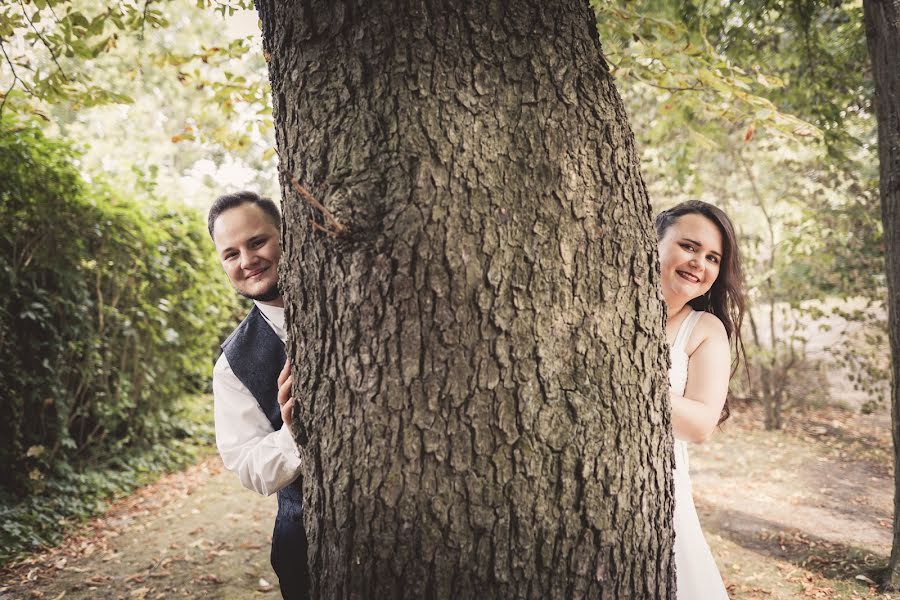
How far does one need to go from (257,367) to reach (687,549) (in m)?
1.94

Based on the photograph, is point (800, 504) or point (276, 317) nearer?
point (276, 317)

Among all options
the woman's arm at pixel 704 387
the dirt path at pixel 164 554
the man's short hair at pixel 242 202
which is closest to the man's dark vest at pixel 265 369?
the man's short hair at pixel 242 202

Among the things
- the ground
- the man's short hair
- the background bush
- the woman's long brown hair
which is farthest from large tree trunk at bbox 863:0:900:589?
the background bush

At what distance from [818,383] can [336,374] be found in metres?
9.88

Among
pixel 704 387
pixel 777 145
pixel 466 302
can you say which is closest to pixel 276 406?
pixel 466 302

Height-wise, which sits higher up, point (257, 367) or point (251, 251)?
point (251, 251)

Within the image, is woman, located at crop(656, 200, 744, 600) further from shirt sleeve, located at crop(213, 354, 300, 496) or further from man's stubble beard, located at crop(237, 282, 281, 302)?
man's stubble beard, located at crop(237, 282, 281, 302)

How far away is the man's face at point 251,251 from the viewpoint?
86.3 inches

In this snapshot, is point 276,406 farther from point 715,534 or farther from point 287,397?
point 715,534

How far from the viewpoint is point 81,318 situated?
5.20m

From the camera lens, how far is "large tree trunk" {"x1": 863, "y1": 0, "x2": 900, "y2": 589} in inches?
124

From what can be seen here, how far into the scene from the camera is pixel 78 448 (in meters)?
5.47

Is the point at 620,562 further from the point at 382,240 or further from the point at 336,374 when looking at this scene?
the point at 382,240

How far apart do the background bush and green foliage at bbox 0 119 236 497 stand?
0.04 feet
